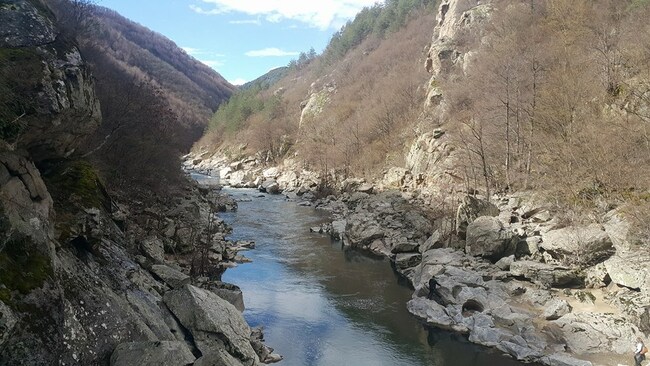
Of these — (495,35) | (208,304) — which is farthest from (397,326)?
(495,35)

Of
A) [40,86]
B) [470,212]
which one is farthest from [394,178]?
[40,86]

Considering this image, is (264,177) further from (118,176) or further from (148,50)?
(148,50)

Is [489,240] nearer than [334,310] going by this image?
No

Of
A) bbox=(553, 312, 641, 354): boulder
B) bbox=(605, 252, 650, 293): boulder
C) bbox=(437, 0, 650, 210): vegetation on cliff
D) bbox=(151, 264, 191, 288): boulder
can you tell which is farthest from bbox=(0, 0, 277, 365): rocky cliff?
bbox=(437, 0, 650, 210): vegetation on cliff

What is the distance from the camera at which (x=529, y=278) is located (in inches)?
743

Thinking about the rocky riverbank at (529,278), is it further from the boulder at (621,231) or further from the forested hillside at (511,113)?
the forested hillside at (511,113)

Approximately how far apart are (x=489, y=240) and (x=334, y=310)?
8544 mm

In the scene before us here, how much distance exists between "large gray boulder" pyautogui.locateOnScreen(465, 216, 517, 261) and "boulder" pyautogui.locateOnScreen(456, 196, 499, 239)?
1216 mm

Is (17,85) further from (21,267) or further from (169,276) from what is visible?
(169,276)

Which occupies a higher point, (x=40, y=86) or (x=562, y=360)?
(x=40, y=86)

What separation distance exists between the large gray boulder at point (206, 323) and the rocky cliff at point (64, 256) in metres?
0.03

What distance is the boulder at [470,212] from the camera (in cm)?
2410

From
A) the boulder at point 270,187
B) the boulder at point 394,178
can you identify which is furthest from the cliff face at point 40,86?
the boulder at point 270,187

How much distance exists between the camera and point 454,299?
59.0 ft
